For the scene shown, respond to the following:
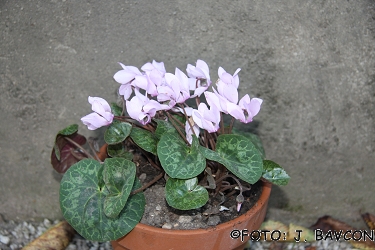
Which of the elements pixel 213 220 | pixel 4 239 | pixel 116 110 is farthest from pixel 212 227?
pixel 4 239

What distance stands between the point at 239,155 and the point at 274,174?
137mm

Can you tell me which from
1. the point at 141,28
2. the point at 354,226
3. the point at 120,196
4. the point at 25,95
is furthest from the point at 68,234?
the point at 354,226

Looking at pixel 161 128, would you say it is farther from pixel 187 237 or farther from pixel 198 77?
pixel 187 237

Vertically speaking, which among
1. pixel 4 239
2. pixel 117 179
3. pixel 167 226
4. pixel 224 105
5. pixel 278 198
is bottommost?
pixel 4 239

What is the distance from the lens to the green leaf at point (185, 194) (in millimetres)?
1316

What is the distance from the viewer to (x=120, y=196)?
1327mm

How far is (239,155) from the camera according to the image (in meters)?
1.37

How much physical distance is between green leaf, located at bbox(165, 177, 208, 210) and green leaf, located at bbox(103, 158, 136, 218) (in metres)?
0.10

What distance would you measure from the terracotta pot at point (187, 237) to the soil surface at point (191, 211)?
3 cm

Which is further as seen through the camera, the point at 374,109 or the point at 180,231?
the point at 374,109

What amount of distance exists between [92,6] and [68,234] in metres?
0.80

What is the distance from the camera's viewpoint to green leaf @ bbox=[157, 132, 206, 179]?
1300 millimetres

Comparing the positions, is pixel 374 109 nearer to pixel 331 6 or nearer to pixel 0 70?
pixel 331 6

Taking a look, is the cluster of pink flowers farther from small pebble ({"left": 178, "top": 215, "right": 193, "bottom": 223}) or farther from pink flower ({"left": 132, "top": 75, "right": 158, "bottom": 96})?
small pebble ({"left": 178, "top": 215, "right": 193, "bottom": 223})
